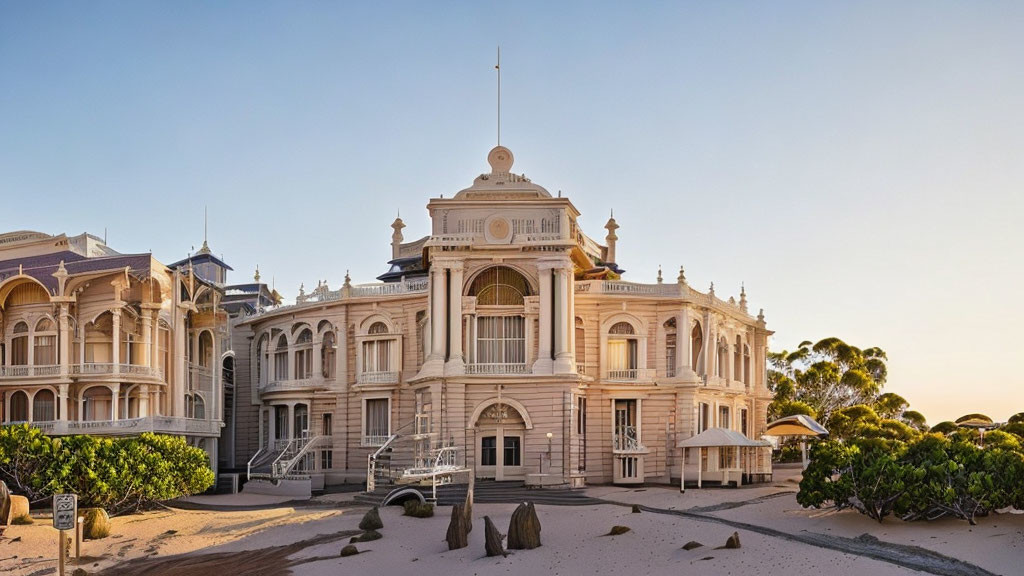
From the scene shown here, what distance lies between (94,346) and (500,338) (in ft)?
61.8

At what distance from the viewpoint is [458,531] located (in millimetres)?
33594

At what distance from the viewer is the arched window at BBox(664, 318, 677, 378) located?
5228 cm

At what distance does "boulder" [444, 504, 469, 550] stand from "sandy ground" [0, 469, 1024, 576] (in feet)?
1.13

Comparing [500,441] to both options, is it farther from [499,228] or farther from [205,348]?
[205,348]

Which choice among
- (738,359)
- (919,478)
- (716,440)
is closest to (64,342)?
(716,440)

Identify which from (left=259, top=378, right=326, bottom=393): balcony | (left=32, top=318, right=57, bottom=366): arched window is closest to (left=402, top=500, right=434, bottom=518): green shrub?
(left=259, top=378, right=326, bottom=393): balcony

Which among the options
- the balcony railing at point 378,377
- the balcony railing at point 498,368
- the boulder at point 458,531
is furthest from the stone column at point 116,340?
the boulder at point 458,531

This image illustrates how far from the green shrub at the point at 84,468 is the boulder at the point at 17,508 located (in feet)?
3.29

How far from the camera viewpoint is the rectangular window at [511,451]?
48.2 m

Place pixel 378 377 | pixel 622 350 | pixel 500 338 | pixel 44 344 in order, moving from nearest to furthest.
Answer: pixel 500 338, pixel 44 344, pixel 622 350, pixel 378 377

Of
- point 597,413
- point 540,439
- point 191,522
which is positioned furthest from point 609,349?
point 191,522

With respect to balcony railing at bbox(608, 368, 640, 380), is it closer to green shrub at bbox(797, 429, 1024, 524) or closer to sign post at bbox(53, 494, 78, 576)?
green shrub at bbox(797, 429, 1024, 524)

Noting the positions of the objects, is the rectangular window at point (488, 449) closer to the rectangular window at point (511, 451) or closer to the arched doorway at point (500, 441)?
the arched doorway at point (500, 441)

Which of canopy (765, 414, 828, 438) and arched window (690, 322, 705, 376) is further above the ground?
arched window (690, 322, 705, 376)
